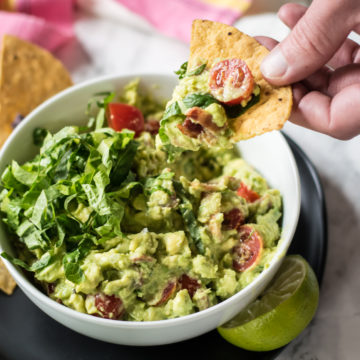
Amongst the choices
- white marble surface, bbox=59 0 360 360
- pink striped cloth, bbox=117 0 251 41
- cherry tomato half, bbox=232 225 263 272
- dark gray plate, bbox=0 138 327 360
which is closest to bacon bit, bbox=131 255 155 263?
cherry tomato half, bbox=232 225 263 272

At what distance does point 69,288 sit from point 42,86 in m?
1.27

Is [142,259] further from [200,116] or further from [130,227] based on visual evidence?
[200,116]

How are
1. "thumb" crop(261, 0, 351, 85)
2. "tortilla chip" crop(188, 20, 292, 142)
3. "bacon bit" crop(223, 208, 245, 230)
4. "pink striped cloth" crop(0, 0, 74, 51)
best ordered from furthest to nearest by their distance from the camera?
"pink striped cloth" crop(0, 0, 74, 51) → "bacon bit" crop(223, 208, 245, 230) → "tortilla chip" crop(188, 20, 292, 142) → "thumb" crop(261, 0, 351, 85)

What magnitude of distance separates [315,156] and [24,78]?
1.56 meters

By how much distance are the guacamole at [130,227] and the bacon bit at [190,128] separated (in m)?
0.19

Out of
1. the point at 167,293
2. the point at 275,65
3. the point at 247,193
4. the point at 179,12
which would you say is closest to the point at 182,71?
the point at 275,65

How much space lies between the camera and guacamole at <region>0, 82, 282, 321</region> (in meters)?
1.79

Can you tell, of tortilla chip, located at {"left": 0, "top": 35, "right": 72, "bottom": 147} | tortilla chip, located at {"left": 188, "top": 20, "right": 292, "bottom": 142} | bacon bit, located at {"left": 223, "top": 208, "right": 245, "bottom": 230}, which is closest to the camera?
tortilla chip, located at {"left": 188, "top": 20, "right": 292, "bottom": 142}

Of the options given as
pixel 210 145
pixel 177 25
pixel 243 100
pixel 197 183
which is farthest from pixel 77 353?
pixel 177 25

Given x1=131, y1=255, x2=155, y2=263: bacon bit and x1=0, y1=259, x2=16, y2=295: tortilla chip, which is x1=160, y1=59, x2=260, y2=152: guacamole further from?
x1=0, y1=259, x2=16, y2=295: tortilla chip

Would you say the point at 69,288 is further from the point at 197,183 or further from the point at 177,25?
the point at 177,25

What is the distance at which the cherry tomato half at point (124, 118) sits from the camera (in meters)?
2.26

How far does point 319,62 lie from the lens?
1.81m

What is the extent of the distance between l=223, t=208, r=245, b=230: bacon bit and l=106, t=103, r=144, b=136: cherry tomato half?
59 centimetres
